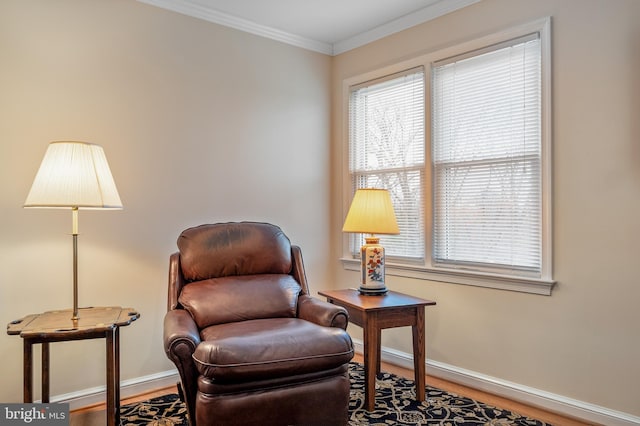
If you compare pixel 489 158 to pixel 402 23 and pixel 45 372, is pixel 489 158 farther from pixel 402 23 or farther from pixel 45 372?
pixel 45 372

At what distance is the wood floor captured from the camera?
244 cm

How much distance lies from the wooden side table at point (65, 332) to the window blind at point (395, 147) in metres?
1.98

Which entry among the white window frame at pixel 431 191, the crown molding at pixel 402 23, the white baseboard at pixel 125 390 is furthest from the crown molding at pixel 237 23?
the white baseboard at pixel 125 390

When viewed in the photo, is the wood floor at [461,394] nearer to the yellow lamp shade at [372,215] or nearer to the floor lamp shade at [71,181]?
the yellow lamp shade at [372,215]

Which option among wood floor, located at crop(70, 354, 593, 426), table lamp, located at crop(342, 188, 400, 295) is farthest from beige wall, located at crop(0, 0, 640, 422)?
table lamp, located at crop(342, 188, 400, 295)

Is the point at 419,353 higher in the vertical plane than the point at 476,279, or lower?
lower

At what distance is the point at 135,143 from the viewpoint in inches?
112

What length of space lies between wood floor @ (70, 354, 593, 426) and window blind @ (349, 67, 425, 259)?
2.93 feet

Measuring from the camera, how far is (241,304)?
256 centimetres

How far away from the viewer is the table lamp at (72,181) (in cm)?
204

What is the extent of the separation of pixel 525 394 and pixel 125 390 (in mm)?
2434

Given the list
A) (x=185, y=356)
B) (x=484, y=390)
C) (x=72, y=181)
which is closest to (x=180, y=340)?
(x=185, y=356)

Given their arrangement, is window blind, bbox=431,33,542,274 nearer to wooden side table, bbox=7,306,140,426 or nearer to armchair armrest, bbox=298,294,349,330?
armchair armrest, bbox=298,294,349,330

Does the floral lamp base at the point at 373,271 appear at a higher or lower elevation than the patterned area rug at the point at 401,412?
A: higher
